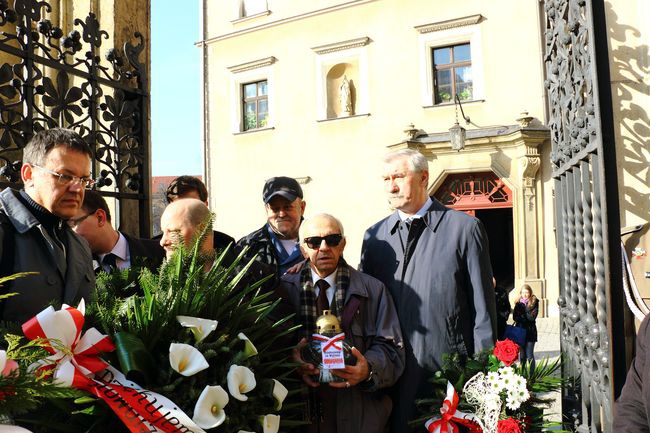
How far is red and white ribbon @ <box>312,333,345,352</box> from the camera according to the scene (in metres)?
2.46

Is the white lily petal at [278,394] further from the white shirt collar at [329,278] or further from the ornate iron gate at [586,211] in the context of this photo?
the ornate iron gate at [586,211]

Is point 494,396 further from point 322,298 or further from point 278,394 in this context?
point 278,394

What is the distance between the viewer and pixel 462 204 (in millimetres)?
14852

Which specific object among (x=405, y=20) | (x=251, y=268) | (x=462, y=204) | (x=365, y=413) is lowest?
(x=365, y=413)

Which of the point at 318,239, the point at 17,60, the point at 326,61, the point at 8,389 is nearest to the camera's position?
the point at 8,389

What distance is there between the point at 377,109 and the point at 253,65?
13.2ft

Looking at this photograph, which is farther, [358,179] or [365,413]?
A: [358,179]

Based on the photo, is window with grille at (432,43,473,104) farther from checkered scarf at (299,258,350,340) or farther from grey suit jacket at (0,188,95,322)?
grey suit jacket at (0,188,95,322)

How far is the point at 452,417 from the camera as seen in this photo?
2.71 metres

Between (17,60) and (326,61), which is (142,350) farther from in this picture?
(326,61)

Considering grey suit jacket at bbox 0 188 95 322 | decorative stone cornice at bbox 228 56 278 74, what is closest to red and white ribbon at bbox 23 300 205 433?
grey suit jacket at bbox 0 188 95 322

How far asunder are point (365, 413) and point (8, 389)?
193cm

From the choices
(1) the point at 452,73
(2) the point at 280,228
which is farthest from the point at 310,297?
(1) the point at 452,73

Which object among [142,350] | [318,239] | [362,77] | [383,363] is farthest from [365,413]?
[362,77]
